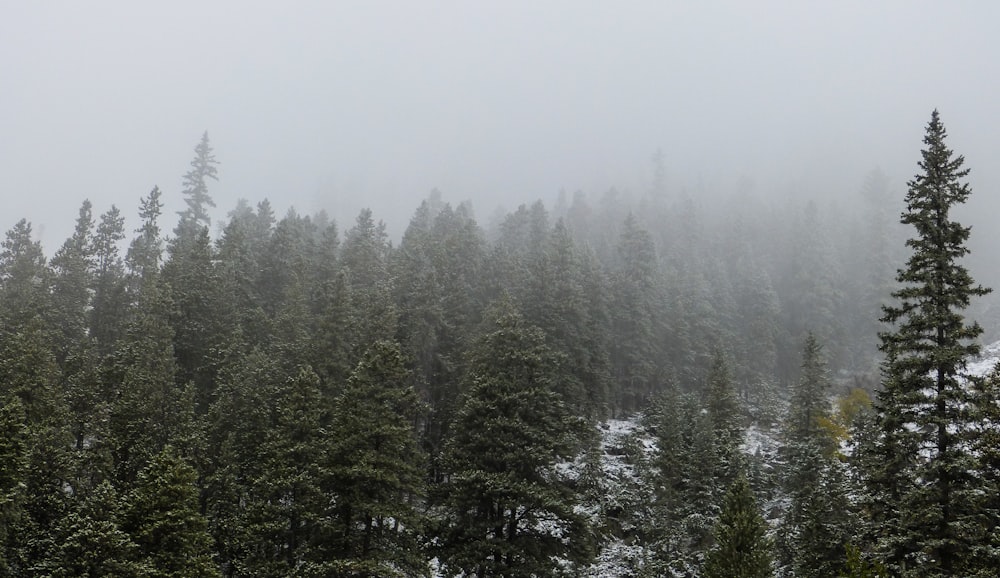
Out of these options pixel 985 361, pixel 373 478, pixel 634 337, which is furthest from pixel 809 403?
pixel 373 478

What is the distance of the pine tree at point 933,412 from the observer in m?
17.4

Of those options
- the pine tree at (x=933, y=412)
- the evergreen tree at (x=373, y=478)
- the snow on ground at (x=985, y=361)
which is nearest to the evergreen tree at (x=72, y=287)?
the evergreen tree at (x=373, y=478)

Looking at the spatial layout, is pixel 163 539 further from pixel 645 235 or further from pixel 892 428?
pixel 645 235

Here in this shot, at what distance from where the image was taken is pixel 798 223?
94.4 meters

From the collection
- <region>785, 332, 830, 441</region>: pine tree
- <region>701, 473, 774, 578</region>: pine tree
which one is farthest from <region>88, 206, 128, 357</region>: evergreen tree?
<region>785, 332, 830, 441</region>: pine tree

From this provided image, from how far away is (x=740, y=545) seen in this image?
79.3 feet

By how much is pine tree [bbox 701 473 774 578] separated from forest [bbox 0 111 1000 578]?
96mm

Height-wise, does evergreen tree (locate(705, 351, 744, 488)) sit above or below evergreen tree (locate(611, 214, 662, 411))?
below

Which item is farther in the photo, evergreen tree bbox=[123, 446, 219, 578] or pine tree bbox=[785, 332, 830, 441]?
pine tree bbox=[785, 332, 830, 441]

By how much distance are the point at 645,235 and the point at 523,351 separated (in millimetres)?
46072

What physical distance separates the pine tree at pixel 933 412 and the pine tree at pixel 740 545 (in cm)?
501

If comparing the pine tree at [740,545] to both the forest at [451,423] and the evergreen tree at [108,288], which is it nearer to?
the forest at [451,423]

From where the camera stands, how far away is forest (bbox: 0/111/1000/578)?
19.4 m

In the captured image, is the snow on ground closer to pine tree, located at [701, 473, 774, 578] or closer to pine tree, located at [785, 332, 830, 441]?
pine tree, located at [785, 332, 830, 441]
